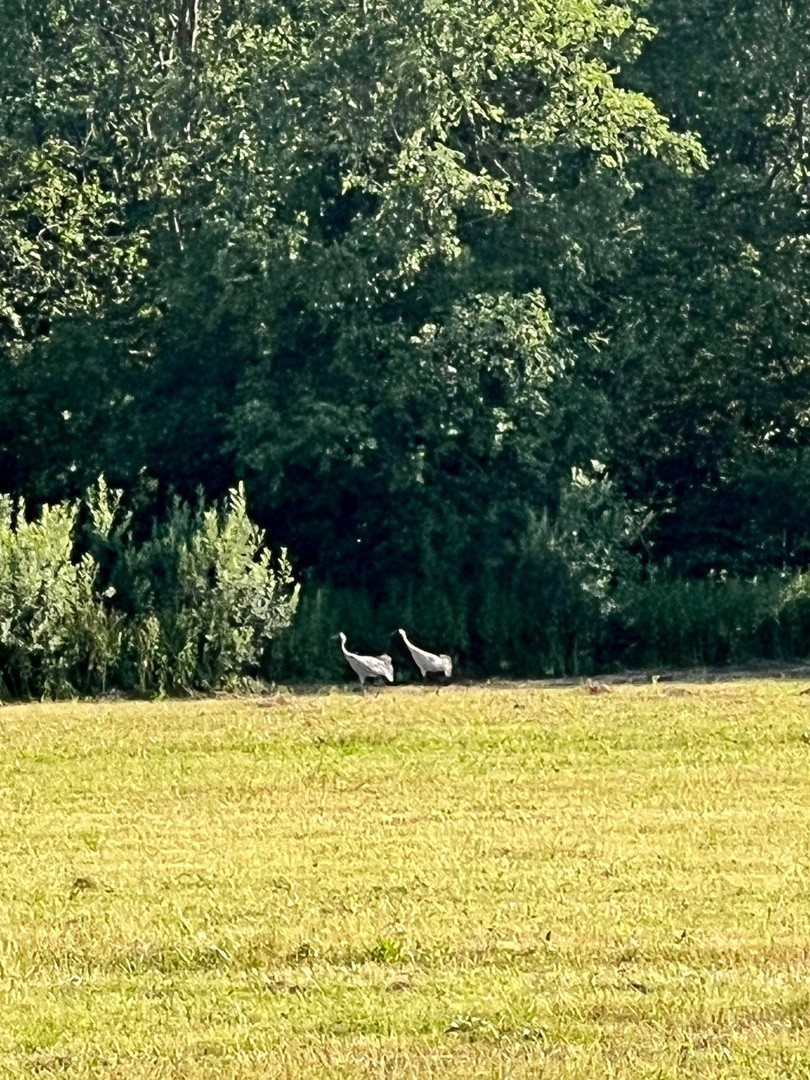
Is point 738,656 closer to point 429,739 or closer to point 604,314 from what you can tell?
point 604,314

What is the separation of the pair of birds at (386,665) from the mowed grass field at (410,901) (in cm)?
622

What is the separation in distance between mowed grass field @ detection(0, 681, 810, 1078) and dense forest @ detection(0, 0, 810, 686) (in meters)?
10.3

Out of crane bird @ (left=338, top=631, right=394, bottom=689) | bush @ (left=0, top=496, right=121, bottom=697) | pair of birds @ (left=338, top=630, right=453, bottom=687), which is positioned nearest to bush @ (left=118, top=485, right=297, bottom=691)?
bush @ (left=0, top=496, right=121, bottom=697)

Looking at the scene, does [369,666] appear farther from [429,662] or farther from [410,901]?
[410,901]

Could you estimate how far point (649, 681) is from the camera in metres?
28.1

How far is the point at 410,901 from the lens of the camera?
11.3 metres

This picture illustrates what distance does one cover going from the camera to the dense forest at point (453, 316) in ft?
99.0

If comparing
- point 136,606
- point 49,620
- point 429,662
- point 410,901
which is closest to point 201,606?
point 136,606

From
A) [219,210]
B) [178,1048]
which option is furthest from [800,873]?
[219,210]

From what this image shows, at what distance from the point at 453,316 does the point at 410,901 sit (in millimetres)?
19455

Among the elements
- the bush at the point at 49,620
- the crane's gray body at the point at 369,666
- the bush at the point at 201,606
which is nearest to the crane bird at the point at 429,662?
the crane's gray body at the point at 369,666

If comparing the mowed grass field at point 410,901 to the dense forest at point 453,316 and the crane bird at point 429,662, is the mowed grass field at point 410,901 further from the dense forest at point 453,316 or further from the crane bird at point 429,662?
the dense forest at point 453,316

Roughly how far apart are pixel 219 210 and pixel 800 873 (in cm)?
2094

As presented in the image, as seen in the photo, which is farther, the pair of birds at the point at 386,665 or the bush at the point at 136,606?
the pair of birds at the point at 386,665
